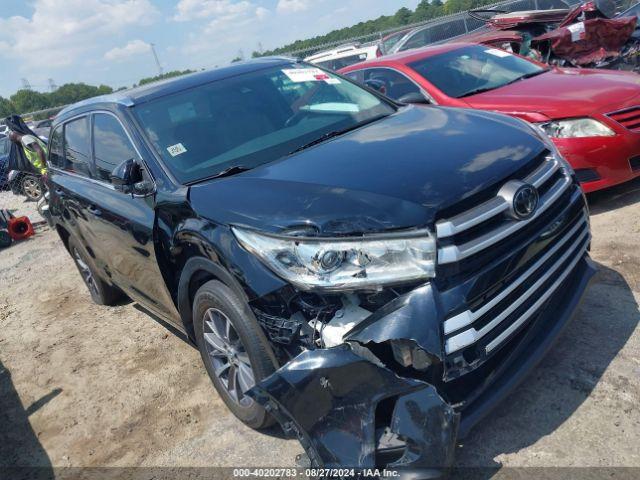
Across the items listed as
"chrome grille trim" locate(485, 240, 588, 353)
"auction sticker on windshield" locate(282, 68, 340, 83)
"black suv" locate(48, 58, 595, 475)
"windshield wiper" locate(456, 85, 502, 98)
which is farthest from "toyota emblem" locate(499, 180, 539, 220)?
"windshield wiper" locate(456, 85, 502, 98)

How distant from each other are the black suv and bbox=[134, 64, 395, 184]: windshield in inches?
0.6

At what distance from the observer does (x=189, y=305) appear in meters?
3.20

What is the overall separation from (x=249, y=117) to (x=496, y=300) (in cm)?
202

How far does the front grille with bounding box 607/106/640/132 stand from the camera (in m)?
4.68

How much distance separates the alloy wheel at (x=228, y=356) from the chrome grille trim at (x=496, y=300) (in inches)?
42.3

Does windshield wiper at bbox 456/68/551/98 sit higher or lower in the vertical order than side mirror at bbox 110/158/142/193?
lower

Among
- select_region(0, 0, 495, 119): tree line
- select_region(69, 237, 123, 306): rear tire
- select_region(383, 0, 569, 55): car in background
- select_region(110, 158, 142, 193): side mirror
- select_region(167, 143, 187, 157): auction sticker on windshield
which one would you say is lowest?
select_region(69, 237, 123, 306): rear tire

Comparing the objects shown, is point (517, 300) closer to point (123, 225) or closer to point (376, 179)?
point (376, 179)

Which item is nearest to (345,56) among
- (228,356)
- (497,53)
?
(497,53)

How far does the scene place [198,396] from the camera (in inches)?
142

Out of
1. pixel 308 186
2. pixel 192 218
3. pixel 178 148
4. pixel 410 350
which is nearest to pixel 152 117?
pixel 178 148

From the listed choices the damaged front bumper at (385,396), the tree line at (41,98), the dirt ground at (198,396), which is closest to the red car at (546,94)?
the dirt ground at (198,396)

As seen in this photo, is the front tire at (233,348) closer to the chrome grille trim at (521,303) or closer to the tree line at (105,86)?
the chrome grille trim at (521,303)

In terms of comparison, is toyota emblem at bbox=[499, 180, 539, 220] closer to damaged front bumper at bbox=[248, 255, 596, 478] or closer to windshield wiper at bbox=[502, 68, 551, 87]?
damaged front bumper at bbox=[248, 255, 596, 478]
